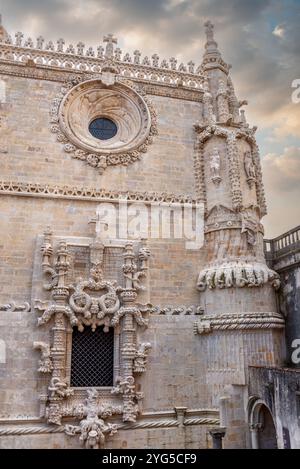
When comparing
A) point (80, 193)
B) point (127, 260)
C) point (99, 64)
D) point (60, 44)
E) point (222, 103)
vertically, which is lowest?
point (127, 260)

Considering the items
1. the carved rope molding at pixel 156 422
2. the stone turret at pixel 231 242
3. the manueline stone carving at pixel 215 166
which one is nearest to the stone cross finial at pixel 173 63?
the stone turret at pixel 231 242

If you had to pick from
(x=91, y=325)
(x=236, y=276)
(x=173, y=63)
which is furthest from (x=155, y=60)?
(x=91, y=325)

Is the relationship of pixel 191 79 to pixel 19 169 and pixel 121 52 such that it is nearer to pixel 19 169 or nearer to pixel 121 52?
pixel 121 52

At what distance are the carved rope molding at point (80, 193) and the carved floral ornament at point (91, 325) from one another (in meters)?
1.41

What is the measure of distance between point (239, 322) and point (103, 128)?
8.25 m

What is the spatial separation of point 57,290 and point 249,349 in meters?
5.86

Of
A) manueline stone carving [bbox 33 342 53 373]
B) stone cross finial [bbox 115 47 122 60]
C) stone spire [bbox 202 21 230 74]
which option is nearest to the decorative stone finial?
stone spire [bbox 202 21 230 74]

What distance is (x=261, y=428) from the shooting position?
11.1 meters

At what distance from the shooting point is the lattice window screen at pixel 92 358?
1172 centimetres

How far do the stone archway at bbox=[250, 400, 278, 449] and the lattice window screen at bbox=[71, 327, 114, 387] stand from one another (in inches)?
162

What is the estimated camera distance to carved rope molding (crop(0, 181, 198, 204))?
40.9ft

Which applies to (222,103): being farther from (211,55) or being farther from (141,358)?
(141,358)

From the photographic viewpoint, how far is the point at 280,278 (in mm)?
14031

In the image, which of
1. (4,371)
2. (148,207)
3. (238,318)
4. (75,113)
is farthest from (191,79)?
(4,371)
